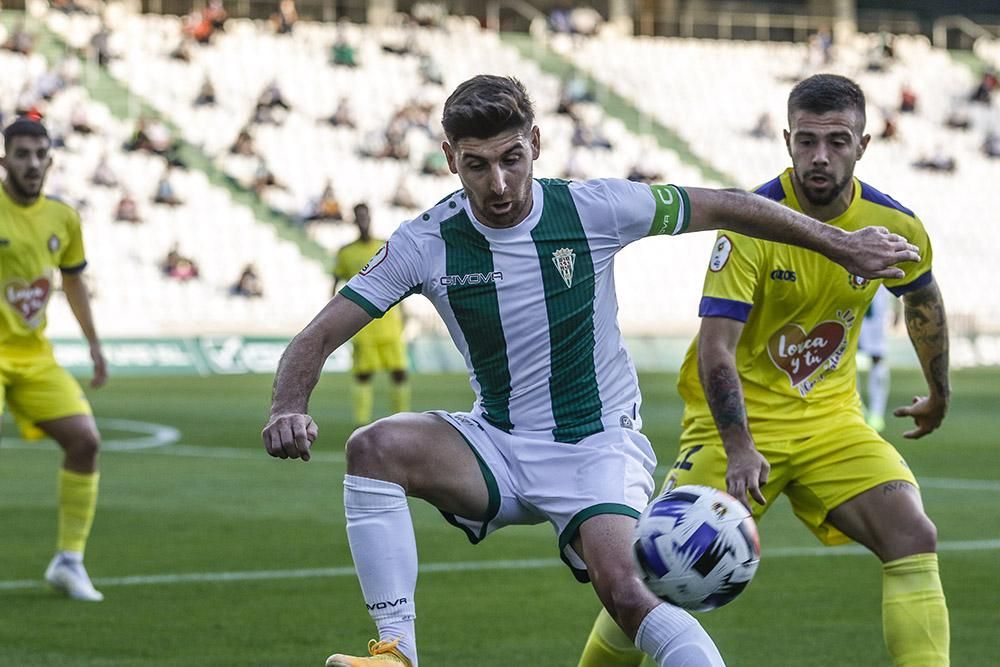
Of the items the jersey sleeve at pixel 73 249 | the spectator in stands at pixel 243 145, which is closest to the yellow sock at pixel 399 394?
the jersey sleeve at pixel 73 249

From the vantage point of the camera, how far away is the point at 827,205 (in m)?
6.38

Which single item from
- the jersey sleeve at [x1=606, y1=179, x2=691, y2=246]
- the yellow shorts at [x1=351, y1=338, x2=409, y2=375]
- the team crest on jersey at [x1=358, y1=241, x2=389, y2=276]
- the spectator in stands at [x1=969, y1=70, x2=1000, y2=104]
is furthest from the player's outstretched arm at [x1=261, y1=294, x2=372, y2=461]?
the spectator in stands at [x1=969, y1=70, x2=1000, y2=104]

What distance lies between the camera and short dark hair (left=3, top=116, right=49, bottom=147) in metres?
8.87

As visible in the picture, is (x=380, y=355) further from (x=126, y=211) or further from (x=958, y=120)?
(x=958, y=120)

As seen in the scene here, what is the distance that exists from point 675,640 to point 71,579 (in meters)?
4.89

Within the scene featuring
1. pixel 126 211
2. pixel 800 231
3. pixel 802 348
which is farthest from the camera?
pixel 126 211

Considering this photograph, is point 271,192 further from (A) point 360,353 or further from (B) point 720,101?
(A) point 360,353

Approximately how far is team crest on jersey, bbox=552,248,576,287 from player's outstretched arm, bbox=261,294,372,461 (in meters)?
0.66

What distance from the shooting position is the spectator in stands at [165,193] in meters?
34.2

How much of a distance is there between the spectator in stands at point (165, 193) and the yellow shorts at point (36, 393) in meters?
25.2

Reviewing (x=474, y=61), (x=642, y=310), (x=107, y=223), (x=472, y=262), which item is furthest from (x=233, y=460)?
(x=474, y=61)

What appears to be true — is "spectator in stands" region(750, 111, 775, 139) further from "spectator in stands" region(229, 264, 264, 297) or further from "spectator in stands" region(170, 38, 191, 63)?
"spectator in stands" region(229, 264, 264, 297)

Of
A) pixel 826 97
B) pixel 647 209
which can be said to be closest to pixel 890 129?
pixel 826 97

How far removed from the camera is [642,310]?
36.1m
